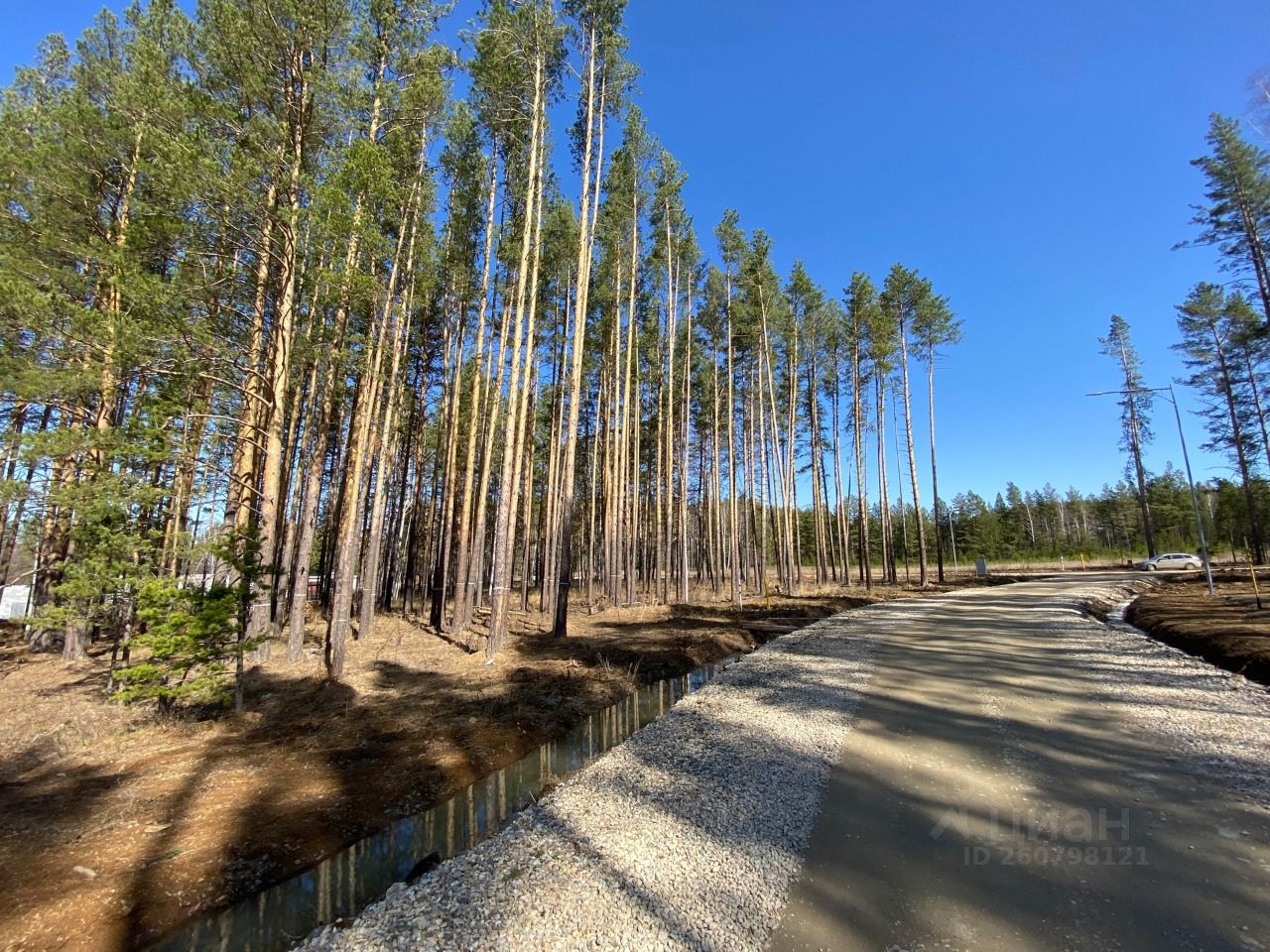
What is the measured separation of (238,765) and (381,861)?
289cm

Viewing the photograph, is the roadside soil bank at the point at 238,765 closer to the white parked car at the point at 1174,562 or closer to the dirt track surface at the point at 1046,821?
the dirt track surface at the point at 1046,821

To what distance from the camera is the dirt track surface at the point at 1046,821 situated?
251 centimetres

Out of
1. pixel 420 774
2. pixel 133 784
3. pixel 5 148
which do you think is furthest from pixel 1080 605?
Result: pixel 5 148

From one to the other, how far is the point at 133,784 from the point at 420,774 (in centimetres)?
278

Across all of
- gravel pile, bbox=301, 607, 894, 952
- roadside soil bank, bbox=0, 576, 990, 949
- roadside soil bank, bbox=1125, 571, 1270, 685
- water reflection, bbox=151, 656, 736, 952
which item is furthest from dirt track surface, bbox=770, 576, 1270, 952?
roadside soil bank, bbox=0, 576, 990, 949

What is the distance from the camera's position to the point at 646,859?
3.28 meters

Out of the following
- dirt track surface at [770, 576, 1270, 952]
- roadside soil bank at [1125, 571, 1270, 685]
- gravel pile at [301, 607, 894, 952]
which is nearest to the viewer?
dirt track surface at [770, 576, 1270, 952]

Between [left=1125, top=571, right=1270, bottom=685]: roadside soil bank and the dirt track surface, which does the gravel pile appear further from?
[left=1125, top=571, right=1270, bottom=685]: roadside soil bank

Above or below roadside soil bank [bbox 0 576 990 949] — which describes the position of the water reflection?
below

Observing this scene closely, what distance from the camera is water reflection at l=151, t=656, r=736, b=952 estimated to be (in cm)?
323

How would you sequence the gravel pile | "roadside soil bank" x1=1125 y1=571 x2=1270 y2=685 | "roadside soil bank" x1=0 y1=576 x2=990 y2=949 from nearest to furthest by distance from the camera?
the gravel pile → "roadside soil bank" x1=0 y1=576 x2=990 y2=949 → "roadside soil bank" x1=1125 y1=571 x2=1270 y2=685

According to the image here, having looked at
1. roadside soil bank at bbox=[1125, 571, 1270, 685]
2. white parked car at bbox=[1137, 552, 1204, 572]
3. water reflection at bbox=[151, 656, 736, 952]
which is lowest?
water reflection at bbox=[151, 656, 736, 952]

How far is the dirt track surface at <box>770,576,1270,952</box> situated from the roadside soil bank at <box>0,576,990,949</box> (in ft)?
13.1

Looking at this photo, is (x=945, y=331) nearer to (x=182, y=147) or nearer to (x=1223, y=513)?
(x=182, y=147)
